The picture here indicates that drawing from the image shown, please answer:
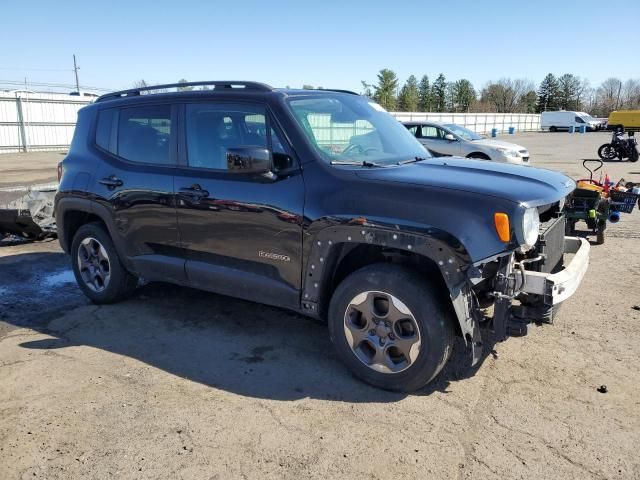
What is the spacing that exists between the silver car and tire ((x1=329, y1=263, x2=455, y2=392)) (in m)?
12.0

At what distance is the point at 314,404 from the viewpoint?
3.41m

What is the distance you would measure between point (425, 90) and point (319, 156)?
9418 centimetres

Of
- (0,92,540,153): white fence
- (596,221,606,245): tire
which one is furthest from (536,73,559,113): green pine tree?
(596,221,606,245): tire

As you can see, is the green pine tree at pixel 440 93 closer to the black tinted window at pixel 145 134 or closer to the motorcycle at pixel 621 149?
the motorcycle at pixel 621 149

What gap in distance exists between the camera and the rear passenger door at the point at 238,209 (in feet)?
12.3

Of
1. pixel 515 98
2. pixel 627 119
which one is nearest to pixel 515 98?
pixel 515 98

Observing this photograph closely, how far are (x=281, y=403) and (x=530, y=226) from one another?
1.91 meters

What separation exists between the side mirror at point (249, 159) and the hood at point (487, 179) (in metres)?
0.65

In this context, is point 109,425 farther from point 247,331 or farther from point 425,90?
point 425,90

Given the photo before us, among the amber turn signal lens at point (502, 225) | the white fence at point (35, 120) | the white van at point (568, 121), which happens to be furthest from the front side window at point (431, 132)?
the white van at point (568, 121)

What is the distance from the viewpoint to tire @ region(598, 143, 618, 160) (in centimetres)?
2150

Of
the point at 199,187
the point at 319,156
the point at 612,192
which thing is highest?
the point at 319,156

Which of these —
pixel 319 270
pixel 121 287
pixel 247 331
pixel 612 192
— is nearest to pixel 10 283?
pixel 121 287

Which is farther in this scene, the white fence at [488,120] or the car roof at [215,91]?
the white fence at [488,120]
